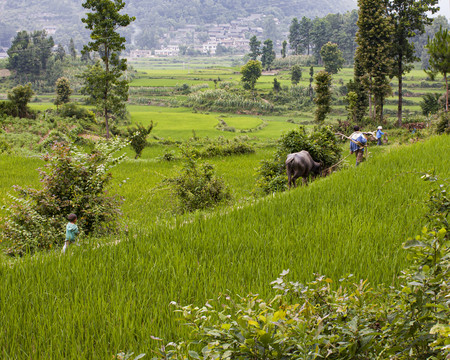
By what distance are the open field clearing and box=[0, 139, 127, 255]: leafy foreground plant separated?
1001 mm

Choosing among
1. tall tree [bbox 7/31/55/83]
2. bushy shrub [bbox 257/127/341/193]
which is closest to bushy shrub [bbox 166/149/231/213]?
bushy shrub [bbox 257/127/341/193]

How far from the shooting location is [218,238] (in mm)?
3914

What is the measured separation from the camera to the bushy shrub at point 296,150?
8.64m

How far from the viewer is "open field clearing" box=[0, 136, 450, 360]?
2303 millimetres

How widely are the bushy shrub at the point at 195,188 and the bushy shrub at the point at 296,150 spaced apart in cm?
158

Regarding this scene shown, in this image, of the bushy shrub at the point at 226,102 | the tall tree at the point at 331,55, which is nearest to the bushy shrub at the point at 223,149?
the bushy shrub at the point at 226,102

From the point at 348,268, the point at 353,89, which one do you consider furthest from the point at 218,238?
the point at 353,89

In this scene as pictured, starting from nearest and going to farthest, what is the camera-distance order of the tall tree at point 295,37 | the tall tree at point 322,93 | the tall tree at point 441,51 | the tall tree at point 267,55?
1. the tall tree at point 441,51
2. the tall tree at point 322,93
3. the tall tree at point 267,55
4. the tall tree at point 295,37

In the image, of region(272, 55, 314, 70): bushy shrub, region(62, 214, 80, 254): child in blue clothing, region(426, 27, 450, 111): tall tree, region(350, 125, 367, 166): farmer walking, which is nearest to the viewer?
region(62, 214, 80, 254): child in blue clothing

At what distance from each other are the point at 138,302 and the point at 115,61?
867 inches

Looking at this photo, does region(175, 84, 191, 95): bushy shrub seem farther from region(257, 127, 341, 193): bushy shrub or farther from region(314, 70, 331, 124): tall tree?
region(257, 127, 341, 193): bushy shrub

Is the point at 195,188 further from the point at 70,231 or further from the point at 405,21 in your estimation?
the point at 405,21

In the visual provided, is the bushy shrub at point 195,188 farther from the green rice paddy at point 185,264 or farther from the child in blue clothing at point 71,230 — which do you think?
the child in blue clothing at point 71,230

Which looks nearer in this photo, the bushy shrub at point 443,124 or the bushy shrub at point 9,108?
the bushy shrub at point 443,124
